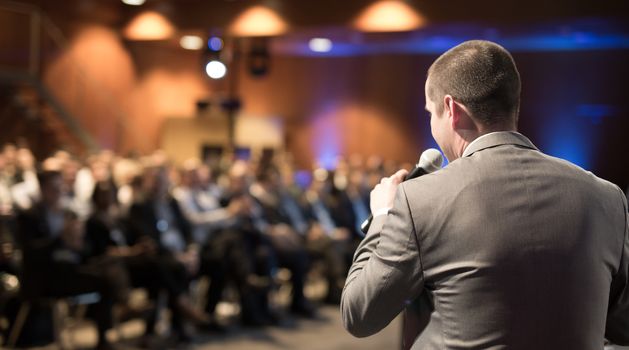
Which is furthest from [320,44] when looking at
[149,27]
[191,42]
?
[149,27]

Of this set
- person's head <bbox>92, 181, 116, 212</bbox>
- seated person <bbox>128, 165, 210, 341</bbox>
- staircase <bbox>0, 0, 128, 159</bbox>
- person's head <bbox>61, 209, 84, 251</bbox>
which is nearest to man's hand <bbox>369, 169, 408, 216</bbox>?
person's head <bbox>61, 209, 84, 251</bbox>

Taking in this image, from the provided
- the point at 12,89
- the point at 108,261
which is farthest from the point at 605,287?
the point at 12,89

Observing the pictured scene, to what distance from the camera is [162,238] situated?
5.61 metres

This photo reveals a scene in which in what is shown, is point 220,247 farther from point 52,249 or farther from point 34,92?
point 34,92

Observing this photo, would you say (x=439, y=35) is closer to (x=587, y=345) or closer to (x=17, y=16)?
(x=17, y=16)

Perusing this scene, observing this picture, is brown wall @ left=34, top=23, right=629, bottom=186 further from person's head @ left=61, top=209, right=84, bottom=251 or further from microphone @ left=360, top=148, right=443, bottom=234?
microphone @ left=360, top=148, right=443, bottom=234

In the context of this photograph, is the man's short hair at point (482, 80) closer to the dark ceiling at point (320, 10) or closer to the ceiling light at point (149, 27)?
the dark ceiling at point (320, 10)

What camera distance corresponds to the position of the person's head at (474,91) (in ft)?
3.90

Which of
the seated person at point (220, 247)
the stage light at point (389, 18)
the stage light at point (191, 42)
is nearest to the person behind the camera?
the seated person at point (220, 247)

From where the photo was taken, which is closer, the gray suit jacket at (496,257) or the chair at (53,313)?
the gray suit jacket at (496,257)

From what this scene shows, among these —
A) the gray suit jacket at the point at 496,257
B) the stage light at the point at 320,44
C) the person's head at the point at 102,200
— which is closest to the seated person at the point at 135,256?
the person's head at the point at 102,200

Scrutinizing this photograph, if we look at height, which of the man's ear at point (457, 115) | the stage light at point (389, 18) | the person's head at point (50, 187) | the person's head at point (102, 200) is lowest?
the person's head at point (102, 200)

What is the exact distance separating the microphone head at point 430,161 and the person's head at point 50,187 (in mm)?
3828

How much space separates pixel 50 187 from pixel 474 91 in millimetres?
4073
